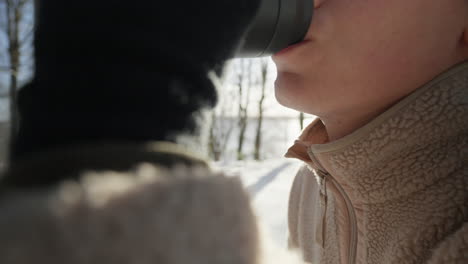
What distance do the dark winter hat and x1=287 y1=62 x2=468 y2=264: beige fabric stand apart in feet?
1.47

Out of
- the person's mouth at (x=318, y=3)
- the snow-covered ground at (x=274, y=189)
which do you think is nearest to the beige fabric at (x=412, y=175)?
the person's mouth at (x=318, y=3)

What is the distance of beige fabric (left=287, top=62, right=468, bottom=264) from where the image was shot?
0.46m

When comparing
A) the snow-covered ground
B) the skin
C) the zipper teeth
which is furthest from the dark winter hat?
the snow-covered ground

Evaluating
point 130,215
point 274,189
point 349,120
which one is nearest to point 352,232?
point 349,120

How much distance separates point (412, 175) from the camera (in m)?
0.51

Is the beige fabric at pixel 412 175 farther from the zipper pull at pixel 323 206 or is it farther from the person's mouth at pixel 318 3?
the person's mouth at pixel 318 3

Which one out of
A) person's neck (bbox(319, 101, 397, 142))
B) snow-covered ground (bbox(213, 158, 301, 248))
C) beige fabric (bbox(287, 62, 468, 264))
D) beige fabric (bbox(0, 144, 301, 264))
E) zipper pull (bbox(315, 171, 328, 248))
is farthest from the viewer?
snow-covered ground (bbox(213, 158, 301, 248))

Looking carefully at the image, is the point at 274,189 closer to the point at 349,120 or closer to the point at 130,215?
the point at 349,120

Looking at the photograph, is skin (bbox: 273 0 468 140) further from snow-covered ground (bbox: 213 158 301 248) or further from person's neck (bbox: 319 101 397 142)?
snow-covered ground (bbox: 213 158 301 248)

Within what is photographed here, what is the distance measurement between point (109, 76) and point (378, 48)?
1.65 feet

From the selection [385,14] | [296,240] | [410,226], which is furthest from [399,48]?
[296,240]

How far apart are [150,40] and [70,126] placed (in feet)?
0.25

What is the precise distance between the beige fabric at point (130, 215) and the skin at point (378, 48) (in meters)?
0.43

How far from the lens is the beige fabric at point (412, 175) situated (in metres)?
0.46
